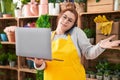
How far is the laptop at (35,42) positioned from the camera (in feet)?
5.09

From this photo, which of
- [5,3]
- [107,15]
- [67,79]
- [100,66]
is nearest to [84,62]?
[100,66]

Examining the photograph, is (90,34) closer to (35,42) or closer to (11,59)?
(35,42)

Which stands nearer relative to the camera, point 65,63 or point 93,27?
point 65,63

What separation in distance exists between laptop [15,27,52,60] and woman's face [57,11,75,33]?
0.94ft

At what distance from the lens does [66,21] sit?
1804 mm

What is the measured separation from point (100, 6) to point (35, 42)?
1.11 meters

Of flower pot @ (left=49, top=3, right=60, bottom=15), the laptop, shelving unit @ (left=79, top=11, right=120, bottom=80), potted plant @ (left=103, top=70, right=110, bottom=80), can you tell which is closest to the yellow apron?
the laptop

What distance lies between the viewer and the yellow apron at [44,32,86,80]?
179 centimetres

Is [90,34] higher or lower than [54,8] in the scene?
lower

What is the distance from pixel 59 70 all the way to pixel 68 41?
254 mm

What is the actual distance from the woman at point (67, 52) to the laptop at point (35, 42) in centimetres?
18

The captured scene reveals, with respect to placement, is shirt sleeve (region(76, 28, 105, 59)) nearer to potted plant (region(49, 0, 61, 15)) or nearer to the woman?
the woman

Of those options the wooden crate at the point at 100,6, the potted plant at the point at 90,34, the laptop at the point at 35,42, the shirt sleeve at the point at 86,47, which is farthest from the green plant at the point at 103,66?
the laptop at the point at 35,42

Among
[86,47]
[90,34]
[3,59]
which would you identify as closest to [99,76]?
[90,34]
